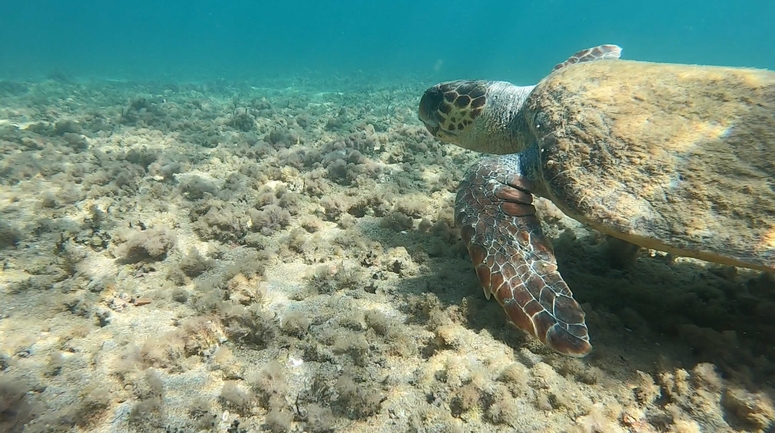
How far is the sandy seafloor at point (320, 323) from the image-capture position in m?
1.66

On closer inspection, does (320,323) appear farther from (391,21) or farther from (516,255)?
(391,21)

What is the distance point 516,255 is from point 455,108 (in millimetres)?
2150

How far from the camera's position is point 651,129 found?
7.18 feet

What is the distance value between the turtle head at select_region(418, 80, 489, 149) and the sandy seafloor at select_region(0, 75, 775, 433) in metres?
0.75

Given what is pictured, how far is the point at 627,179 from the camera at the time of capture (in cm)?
207

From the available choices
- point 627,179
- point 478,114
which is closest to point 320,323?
point 627,179

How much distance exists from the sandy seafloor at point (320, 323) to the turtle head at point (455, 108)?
75 centimetres

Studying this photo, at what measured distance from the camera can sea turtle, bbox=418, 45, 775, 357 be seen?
1817 millimetres

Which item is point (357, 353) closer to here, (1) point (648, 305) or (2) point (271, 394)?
(2) point (271, 394)

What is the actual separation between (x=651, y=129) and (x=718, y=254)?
85 centimetres

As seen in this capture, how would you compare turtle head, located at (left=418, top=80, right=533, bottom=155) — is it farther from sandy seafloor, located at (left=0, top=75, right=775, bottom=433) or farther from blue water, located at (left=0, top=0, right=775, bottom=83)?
blue water, located at (left=0, top=0, right=775, bottom=83)

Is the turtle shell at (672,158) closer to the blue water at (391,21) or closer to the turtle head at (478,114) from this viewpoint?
the turtle head at (478,114)

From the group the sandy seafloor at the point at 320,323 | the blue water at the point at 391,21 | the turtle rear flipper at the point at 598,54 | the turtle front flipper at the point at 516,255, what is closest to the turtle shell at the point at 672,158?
the turtle front flipper at the point at 516,255

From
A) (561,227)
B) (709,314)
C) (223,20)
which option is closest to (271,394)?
(709,314)
